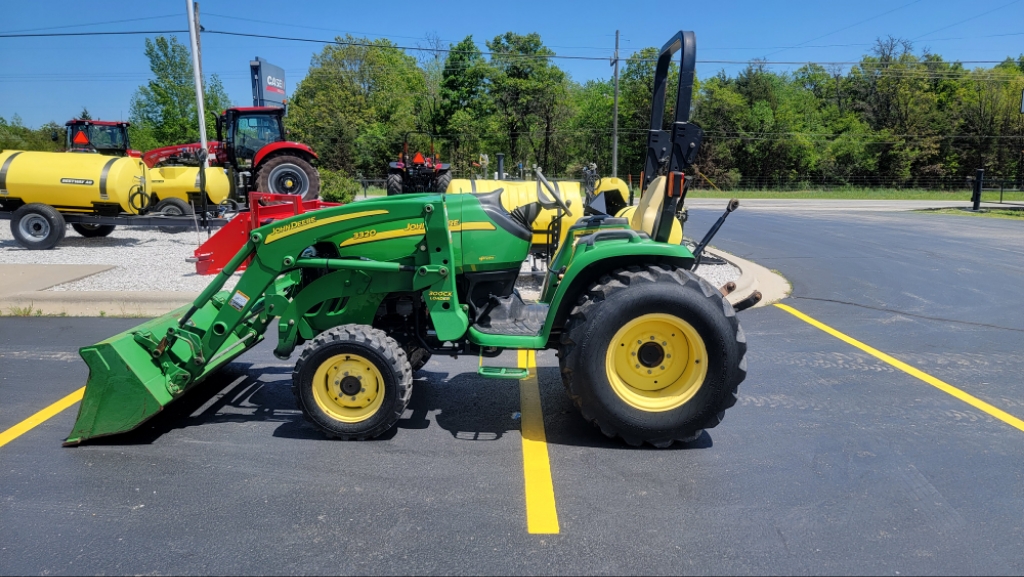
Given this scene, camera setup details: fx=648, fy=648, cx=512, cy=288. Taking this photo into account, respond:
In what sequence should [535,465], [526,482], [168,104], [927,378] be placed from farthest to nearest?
[168,104]
[927,378]
[535,465]
[526,482]

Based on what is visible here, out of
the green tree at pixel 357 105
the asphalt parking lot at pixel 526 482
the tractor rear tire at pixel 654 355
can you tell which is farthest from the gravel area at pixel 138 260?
the green tree at pixel 357 105

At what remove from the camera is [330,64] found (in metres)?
56.4

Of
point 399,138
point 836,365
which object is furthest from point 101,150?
point 399,138

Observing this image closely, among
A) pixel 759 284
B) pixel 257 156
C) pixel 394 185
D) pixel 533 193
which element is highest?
pixel 257 156

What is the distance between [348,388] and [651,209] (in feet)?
8.33

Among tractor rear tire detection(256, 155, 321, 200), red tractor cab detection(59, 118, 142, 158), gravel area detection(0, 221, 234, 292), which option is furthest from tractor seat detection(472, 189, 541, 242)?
red tractor cab detection(59, 118, 142, 158)

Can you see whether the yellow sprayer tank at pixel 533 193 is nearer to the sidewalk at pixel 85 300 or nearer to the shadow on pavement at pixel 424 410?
the sidewalk at pixel 85 300

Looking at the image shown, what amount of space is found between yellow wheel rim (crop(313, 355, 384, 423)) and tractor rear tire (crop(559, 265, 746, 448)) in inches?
46.7

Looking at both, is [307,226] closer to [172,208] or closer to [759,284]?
[759,284]

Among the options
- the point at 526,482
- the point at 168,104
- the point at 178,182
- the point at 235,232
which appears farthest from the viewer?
the point at 168,104

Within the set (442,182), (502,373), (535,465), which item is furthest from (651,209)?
(442,182)

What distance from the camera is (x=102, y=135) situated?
1862 centimetres

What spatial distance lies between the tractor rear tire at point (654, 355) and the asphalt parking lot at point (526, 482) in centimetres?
21

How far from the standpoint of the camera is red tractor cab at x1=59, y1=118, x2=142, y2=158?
18312mm
